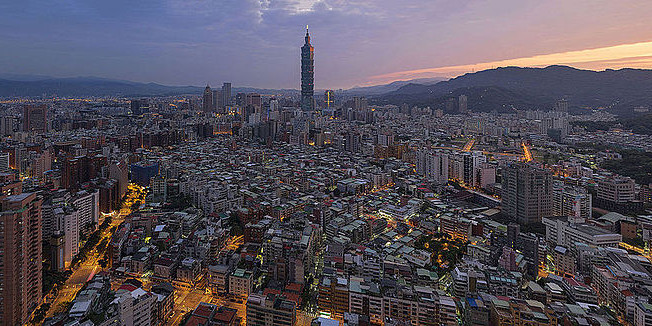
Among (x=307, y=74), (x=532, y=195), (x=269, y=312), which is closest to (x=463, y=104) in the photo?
(x=307, y=74)

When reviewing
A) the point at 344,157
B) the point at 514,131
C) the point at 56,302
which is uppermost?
the point at 514,131

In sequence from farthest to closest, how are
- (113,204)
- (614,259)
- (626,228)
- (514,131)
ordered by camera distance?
(514,131), (113,204), (626,228), (614,259)

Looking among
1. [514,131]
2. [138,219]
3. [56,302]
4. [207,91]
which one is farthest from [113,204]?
[207,91]

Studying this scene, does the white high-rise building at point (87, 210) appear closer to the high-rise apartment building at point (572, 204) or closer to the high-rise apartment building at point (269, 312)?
the high-rise apartment building at point (269, 312)

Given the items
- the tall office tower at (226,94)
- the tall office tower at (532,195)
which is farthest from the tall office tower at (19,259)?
the tall office tower at (226,94)

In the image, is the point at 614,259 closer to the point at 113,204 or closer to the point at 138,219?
the point at 138,219
